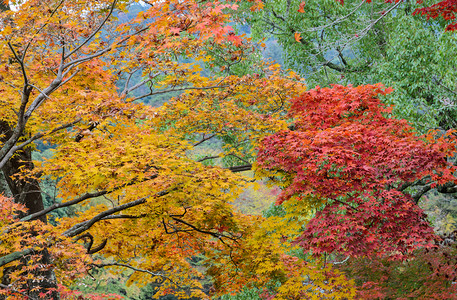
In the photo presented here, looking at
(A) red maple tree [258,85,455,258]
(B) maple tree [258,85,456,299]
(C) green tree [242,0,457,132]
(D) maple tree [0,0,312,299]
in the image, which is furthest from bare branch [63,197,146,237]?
(C) green tree [242,0,457,132]

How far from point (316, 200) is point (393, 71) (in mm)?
4156

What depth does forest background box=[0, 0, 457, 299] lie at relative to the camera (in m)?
4.34

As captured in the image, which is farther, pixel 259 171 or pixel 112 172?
pixel 259 171

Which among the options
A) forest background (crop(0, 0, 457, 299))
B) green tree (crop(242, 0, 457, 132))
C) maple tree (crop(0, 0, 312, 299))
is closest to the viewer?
maple tree (crop(0, 0, 312, 299))

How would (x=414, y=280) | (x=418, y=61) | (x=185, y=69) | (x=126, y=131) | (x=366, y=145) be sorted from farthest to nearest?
(x=418, y=61), (x=414, y=280), (x=126, y=131), (x=185, y=69), (x=366, y=145)

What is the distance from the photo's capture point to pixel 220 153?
6.52 m

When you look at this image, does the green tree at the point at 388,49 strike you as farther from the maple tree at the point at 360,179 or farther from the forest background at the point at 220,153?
the maple tree at the point at 360,179

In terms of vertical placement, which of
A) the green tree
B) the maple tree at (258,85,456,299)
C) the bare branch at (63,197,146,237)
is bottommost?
the bare branch at (63,197,146,237)

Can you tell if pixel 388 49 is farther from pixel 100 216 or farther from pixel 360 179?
pixel 100 216

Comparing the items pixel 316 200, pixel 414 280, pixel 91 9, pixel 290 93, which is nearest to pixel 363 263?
pixel 414 280

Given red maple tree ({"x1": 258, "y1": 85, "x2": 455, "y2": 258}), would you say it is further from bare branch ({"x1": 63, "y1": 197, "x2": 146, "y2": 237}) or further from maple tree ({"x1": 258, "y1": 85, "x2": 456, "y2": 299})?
bare branch ({"x1": 63, "y1": 197, "x2": 146, "y2": 237})

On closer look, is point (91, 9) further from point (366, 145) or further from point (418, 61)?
point (418, 61)

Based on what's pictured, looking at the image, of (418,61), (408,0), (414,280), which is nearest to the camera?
(414,280)

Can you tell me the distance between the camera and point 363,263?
24.2ft
